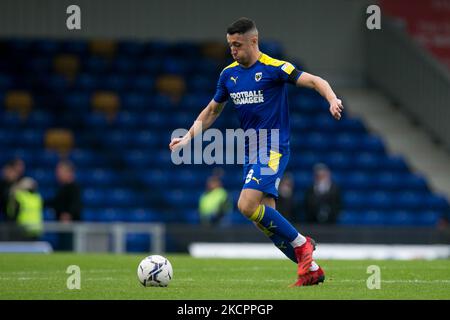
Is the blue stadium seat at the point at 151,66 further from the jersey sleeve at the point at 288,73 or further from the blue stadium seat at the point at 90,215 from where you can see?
the jersey sleeve at the point at 288,73

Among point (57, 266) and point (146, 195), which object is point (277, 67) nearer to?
point (57, 266)

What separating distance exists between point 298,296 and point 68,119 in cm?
1567

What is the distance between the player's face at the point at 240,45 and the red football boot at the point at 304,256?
1783 mm

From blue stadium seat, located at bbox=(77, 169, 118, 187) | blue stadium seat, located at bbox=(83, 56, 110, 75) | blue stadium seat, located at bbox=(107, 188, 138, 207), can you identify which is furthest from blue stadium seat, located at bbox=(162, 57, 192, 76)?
blue stadium seat, located at bbox=(107, 188, 138, 207)

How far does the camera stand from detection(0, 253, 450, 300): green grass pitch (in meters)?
8.77

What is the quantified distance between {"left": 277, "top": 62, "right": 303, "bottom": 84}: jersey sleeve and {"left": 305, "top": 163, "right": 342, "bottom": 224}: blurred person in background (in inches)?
374

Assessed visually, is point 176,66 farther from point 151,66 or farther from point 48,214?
point 48,214

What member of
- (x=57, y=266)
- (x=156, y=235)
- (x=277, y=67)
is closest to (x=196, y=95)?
(x=156, y=235)

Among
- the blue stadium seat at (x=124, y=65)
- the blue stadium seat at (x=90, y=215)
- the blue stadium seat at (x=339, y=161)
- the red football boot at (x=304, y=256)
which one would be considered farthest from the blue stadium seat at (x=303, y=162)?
the red football boot at (x=304, y=256)

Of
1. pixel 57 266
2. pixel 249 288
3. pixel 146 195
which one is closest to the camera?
pixel 249 288

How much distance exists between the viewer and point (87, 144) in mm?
23344

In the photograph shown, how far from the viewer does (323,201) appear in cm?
1936

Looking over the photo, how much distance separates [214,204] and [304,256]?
34.1 ft

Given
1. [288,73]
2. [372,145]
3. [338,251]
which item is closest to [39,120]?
[372,145]
